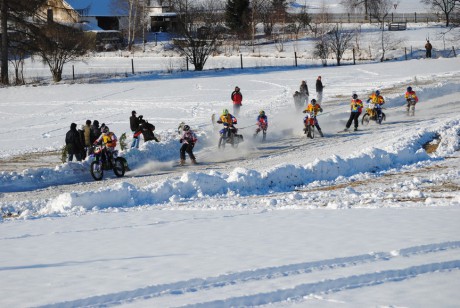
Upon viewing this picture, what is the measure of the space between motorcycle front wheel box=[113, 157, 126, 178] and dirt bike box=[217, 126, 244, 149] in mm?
4689

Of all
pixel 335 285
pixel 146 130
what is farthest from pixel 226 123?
pixel 335 285

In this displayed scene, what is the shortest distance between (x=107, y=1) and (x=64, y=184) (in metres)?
72.4

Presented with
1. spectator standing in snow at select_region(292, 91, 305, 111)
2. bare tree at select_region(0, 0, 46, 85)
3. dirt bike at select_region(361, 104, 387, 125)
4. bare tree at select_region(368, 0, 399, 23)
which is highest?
bare tree at select_region(368, 0, 399, 23)

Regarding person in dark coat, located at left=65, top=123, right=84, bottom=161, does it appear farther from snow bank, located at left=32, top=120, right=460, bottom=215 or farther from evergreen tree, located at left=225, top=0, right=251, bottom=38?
evergreen tree, located at left=225, top=0, right=251, bottom=38

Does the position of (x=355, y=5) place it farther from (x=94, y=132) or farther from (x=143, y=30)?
(x=94, y=132)

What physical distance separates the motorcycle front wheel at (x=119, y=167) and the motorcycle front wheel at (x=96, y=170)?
0.45m

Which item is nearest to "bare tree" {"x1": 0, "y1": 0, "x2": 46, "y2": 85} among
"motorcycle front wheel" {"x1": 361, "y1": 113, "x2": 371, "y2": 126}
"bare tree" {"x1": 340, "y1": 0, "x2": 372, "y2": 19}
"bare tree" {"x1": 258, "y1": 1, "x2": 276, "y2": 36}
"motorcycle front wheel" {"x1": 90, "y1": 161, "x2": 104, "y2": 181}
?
"bare tree" {"x1": 258, "y1": 1, "x2": 276, "y2": 36}

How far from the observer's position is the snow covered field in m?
9.30

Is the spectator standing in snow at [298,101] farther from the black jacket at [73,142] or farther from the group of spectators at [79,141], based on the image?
the black jacket at [73,142]

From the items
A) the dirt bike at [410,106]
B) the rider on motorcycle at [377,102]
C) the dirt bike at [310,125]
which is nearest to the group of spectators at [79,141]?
the dirt bike at [310,125]

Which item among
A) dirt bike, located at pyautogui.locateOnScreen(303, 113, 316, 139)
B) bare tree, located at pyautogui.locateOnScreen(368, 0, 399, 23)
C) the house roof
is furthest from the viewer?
bare tree, located at pyautogui.locateOnScreen(368, 0, 399, 23)

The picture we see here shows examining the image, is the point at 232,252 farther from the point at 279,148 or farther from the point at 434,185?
the point at 279,148

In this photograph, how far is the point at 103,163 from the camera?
2169 centimetres

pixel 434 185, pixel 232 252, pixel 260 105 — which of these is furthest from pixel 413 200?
pixel 260 105
